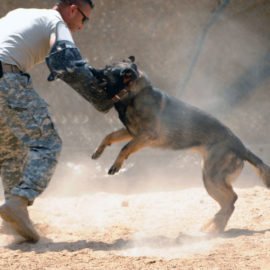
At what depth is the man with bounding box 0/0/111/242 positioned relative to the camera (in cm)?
470

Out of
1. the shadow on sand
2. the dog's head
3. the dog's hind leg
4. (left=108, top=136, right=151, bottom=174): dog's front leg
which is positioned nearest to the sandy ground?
the shadow on sand

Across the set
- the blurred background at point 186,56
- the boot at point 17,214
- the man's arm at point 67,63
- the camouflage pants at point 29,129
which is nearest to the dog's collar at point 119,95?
the man's arm at point 67,63

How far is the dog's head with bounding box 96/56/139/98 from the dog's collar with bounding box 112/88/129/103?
17 millimetres

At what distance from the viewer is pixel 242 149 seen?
6.04 meters

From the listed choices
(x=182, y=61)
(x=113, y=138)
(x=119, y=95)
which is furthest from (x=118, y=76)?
(x=182, y=61)

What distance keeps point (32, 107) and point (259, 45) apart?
23.9ft

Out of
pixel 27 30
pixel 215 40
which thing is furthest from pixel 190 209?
pixel 215 40

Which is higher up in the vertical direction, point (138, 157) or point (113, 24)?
point (113, 24)

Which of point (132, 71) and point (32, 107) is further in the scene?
point (132, 71)

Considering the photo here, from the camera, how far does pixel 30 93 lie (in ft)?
15.8

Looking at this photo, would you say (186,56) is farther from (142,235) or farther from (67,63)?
(67,63)

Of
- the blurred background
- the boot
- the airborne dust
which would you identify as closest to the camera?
the boot

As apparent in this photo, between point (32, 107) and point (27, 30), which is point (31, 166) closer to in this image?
point (32, 107)

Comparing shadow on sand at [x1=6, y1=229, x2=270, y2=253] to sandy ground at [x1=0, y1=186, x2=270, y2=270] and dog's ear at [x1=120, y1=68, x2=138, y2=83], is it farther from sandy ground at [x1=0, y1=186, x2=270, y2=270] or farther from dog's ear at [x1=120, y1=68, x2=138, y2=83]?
dog's ear at [x1=120, y1=68, x2=138, y2=83]
